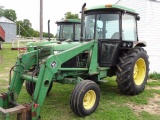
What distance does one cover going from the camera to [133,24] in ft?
22.4

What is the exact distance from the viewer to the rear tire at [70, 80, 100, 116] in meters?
4.54

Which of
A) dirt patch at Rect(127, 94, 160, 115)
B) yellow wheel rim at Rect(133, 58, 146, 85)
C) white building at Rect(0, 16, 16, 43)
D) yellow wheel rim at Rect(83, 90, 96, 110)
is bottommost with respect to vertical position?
dirt patch at Rect(127, 94, 160, 115)

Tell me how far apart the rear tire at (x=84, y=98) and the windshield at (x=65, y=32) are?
6.61m

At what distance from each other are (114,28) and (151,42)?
4.75 metres

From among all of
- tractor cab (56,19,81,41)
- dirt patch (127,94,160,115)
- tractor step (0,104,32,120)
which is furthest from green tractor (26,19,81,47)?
tractor step (0,104,32,120)

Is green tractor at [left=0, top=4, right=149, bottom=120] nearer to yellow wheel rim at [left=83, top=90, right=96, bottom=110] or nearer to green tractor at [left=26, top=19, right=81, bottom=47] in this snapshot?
yellow wheel rim at [left=83, top=90, right=96, bottom=110]

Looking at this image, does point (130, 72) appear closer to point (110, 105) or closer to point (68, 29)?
point (110, 105)

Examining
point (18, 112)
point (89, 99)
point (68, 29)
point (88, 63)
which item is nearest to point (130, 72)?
point (88, 63)

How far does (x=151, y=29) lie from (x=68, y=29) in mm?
4108

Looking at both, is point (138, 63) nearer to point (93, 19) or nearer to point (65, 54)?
point (93, 19)

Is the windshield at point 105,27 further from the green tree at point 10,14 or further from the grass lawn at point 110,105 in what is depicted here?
the green tree at point 10,14

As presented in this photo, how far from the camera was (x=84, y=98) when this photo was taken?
15.8 feet

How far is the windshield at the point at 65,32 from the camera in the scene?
11.3 metres

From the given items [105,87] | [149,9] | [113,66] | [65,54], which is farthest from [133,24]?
[149,9]
